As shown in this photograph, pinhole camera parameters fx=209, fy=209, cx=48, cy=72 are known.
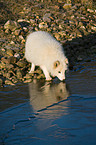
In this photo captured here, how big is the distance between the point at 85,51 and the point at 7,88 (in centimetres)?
512

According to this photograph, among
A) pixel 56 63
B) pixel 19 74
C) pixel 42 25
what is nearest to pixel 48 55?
pixel 56 63

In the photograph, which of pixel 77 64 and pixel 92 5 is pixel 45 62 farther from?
pixel 92 5

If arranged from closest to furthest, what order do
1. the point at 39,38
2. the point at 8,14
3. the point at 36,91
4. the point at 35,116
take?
the point at 35,116 → the point at 36,91 → the point at 39,38 → the point at 8,14

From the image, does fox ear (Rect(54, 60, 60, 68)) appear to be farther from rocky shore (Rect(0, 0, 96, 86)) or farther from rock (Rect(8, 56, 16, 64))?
rock (Rect(8, 56, 16, 64))

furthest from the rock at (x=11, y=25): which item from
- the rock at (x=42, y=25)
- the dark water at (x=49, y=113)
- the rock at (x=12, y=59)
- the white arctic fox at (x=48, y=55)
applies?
the dark water at (x=49, y=113)

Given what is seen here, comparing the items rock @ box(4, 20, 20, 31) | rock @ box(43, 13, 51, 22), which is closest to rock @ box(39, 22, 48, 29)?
rock @ box(43, 13, 51, 22)

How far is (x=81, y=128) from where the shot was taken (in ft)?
12.9

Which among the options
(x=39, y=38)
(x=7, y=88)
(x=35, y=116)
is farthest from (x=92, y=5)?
(x=35, y=116)

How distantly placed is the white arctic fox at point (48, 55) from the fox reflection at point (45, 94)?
0.48 meters

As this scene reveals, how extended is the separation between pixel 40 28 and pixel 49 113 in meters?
8.72

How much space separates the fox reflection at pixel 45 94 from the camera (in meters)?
5.32

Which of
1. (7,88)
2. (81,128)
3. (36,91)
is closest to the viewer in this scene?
(81,128)

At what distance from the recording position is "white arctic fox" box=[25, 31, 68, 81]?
284 inches

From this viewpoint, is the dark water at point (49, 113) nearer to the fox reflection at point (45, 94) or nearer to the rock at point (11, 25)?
the fox reflection at point (45, 94)
